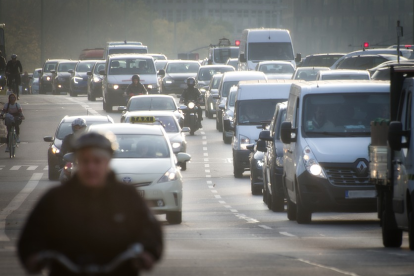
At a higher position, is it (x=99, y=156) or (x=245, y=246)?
(x=99, y=156)

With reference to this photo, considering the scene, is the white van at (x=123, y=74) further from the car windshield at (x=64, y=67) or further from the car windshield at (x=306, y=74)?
the car windshield at (x=64, y=67)

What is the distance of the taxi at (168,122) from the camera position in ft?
101

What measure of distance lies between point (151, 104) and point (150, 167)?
60.9 feet

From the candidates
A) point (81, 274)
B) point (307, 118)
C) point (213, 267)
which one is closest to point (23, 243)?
point (81, 274)

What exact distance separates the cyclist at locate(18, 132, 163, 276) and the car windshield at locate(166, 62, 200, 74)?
53531mm

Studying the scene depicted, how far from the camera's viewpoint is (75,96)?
64.1 m

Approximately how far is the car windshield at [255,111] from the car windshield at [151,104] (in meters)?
6.65

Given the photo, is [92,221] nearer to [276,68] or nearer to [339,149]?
[339,149]

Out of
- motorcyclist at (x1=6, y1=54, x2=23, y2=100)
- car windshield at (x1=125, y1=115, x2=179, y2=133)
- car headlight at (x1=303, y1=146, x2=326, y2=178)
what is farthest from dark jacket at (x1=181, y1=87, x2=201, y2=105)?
car headlight at (x1=303, y1=146, x2=326, y2=178)

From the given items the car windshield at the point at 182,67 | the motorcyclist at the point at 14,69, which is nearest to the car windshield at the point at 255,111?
the motorcyclist at the point at 14,69

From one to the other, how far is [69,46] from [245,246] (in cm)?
10562

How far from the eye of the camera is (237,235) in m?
16.0

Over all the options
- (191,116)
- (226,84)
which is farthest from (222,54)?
(191,116)

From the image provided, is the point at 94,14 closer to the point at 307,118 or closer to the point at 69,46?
the point at 69,46
